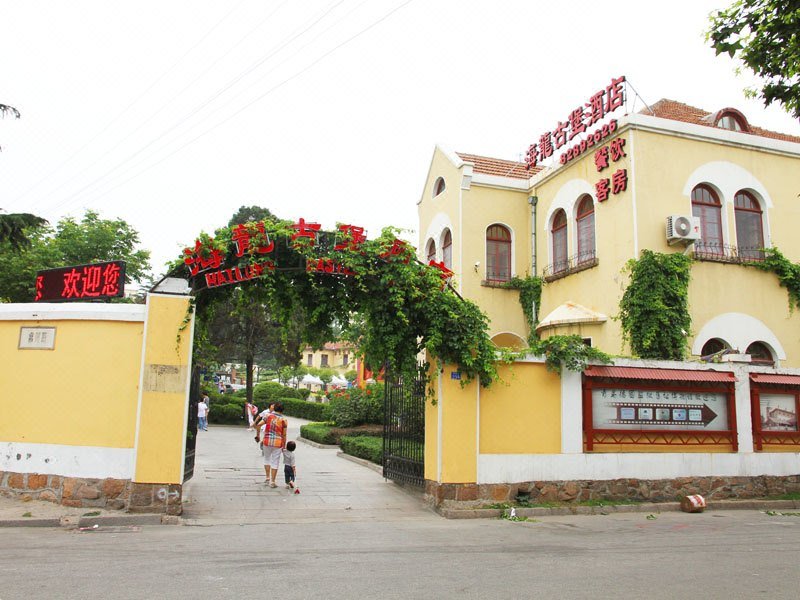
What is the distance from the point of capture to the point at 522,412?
11367 mm

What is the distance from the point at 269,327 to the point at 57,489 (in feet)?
77.5

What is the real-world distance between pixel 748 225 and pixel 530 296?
6.46 m

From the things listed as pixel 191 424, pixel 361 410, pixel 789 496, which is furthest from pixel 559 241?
pixel 191 424

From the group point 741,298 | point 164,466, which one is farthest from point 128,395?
point 741,298

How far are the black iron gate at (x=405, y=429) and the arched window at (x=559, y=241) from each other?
8.36 m

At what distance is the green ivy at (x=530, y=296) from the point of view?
795 inches

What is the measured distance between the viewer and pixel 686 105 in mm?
20125

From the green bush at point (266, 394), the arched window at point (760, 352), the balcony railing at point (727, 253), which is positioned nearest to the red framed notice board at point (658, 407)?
the balcony railing at point (727, 253)

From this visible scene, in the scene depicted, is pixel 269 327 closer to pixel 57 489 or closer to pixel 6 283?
pixel 6 283

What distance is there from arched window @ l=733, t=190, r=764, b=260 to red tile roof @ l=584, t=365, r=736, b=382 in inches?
247

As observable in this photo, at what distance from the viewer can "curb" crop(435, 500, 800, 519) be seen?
10484mm

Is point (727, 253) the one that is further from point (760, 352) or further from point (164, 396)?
point (164, 396)

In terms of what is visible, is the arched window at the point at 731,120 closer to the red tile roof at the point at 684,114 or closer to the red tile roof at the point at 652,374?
the red tile roof at the point at 684,114

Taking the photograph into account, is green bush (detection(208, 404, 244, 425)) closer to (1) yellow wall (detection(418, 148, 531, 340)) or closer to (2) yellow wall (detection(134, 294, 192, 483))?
(1) yellow wall (detection(418, 148, 531, 340))
